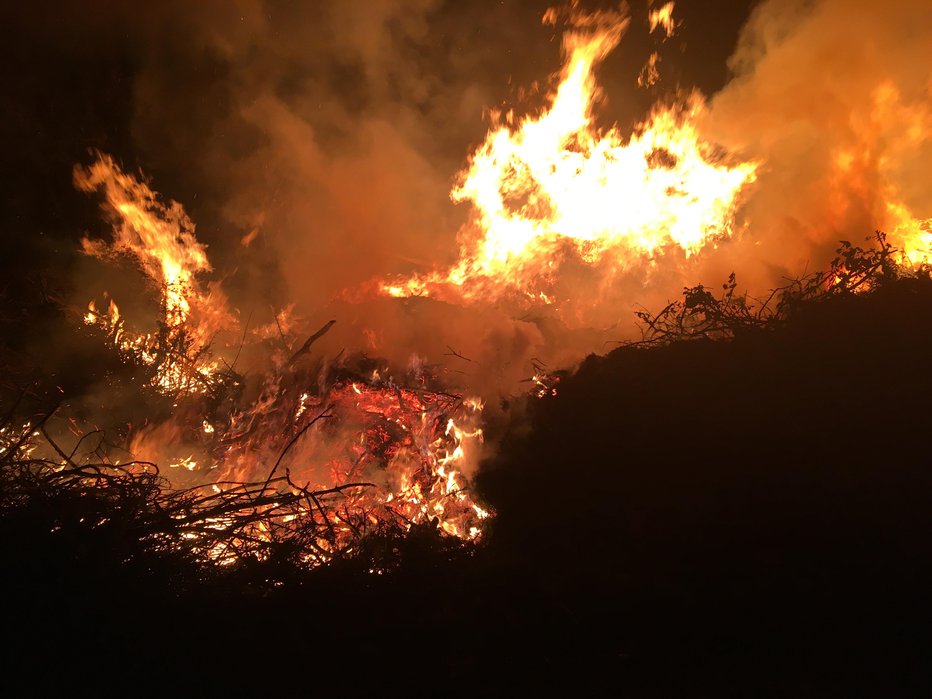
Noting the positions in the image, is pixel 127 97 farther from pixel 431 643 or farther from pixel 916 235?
pixel 916 235

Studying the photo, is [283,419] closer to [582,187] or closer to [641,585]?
[641,585]

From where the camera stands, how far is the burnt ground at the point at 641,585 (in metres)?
2.16

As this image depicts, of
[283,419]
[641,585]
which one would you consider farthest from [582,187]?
[641,585]

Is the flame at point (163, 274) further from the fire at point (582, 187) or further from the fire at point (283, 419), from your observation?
the fire at point (582, 187)

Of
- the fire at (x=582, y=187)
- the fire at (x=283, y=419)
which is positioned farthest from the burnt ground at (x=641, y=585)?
the fire at (x=582, y=187)

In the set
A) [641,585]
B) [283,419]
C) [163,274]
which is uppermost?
[163,274]

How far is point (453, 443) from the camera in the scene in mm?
5453

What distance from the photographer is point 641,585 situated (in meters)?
2.79

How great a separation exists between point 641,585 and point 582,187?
7767 mm

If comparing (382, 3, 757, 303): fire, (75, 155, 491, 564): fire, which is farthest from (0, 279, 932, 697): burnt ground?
(382, 3, 757, 303): fire

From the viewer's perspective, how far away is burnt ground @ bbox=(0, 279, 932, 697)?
2164 mm

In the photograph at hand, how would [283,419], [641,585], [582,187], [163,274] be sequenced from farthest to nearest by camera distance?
[582,187] → [163,274] → [283,419] → [641,585]

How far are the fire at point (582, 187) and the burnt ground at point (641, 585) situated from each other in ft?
18.1

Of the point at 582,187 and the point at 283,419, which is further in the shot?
the point at 582,187
